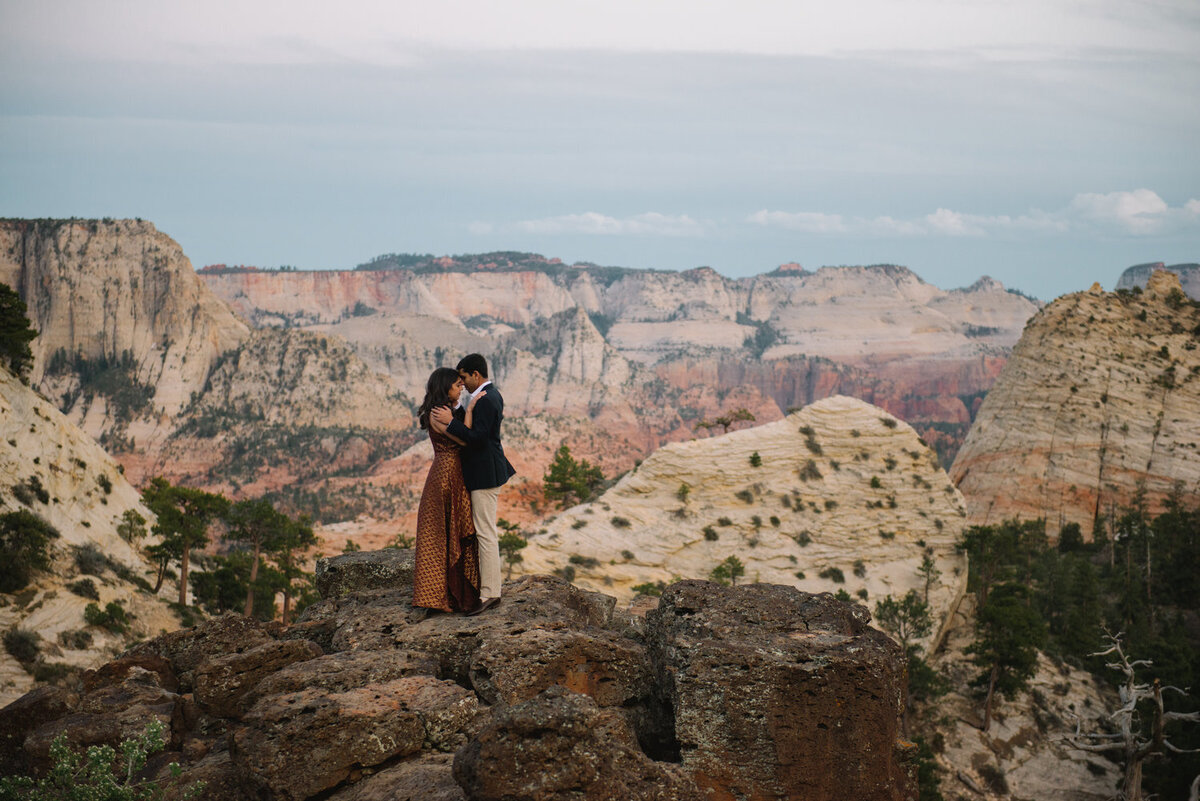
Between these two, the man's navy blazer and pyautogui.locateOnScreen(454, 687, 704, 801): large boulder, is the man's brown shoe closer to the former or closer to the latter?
the man's navy blazer

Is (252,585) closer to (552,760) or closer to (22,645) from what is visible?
(22,645)

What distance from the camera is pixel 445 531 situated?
31.1 feet

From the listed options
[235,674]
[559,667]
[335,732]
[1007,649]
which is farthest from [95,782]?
[1007,649]

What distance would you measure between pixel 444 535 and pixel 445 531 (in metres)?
0.04

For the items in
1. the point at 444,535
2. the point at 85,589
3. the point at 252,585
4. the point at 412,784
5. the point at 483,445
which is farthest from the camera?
the point at 252,585

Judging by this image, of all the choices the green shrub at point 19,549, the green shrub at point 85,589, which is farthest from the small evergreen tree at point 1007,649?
the green shrub at point 19,549

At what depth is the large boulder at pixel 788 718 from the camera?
6852 mm

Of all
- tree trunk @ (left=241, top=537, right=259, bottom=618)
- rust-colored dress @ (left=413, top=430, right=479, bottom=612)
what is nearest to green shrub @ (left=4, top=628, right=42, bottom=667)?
tree trunk @ (left=241, top=537, right=259, bottom=618)

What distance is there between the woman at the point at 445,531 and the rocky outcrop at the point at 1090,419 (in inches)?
2406

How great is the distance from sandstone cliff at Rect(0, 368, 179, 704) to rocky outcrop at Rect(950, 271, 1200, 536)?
2137 inches

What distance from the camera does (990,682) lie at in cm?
3188

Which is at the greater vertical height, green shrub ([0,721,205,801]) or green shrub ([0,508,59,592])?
green shrub ([0,721,205,801])

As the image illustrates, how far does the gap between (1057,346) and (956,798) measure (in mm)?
49390

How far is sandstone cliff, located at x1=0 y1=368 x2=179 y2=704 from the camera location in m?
25.0
